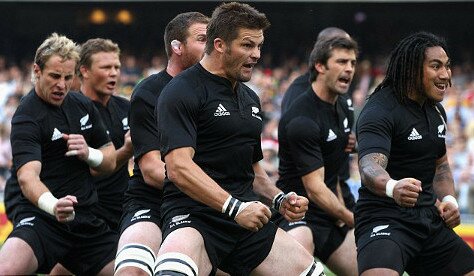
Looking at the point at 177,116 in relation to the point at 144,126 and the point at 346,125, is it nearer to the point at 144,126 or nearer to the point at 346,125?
the point at 144,126

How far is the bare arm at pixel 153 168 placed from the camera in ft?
26.7

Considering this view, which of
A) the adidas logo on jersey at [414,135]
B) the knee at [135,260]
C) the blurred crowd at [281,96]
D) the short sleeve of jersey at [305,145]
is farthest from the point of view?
the blurred crowd at [281,96]

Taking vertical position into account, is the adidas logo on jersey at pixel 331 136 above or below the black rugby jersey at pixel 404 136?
below

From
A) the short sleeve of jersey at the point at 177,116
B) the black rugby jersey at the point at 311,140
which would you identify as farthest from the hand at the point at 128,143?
the short sleeve of jersey at the point at 177,116

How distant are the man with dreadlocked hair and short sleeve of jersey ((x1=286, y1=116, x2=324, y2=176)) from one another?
129 cm

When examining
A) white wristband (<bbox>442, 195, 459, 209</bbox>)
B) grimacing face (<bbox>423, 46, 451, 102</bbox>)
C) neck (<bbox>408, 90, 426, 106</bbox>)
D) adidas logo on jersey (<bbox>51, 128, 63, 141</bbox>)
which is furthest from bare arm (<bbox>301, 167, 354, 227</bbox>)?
adidas logo on jersey (<bbox>51, 128, 63, 141</bbox>)

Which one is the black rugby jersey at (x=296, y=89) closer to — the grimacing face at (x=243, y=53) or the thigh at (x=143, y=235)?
the thigh at (x=143, y=235)

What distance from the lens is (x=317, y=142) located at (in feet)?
31.4

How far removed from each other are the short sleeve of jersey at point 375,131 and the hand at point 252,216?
3.54 ft

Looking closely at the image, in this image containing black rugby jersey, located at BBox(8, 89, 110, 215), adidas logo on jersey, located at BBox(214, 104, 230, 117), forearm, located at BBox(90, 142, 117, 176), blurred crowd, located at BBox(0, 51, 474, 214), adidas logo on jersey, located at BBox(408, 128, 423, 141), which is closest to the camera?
adidas logo on jersey, located at BBox(214, 104, 230, 117)

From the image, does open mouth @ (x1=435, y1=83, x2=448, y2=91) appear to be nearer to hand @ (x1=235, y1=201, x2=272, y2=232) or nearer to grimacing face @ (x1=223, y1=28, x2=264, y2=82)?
grimacing face @ (x1=223, y1=28, x2=264, y2=82)

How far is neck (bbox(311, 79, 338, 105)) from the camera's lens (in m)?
9.88

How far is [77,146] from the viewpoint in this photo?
882cm

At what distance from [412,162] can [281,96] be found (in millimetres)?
12426
